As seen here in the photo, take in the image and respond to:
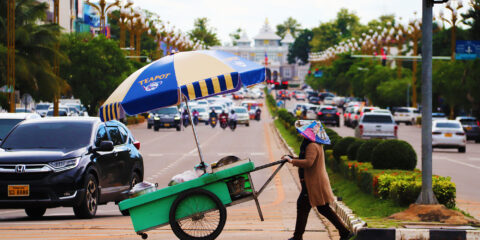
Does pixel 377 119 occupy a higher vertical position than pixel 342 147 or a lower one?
lower

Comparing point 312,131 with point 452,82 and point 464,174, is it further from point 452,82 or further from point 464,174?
point 452,82

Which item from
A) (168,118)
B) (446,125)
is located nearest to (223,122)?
(168,118)

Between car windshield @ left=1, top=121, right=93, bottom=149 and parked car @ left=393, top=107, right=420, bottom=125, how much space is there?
211ft

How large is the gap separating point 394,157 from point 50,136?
263 inches

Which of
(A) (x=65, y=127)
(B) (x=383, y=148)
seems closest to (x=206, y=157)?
(B) (x=383, y=148)

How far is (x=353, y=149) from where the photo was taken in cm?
1970

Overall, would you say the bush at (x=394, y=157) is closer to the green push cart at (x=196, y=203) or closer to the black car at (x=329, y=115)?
the green push cart at (x=196, y=203)

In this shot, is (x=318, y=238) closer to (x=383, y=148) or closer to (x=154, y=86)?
(x=154, y=86)

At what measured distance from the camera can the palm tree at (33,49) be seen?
171ft

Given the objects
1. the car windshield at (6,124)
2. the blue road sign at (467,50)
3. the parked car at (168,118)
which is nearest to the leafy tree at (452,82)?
the blue road sign at (467,50)

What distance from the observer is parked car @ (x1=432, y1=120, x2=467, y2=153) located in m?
37.6

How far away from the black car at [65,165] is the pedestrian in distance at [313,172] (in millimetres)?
4113

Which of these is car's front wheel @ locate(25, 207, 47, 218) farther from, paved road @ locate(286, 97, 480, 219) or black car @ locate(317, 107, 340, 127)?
black car @ locate(317, 107, 340, 127)

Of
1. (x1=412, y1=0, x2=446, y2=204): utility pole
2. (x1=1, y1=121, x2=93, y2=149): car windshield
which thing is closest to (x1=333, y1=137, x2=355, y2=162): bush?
(x1=1, y1=121, x2=93, y2=149): car windshield
